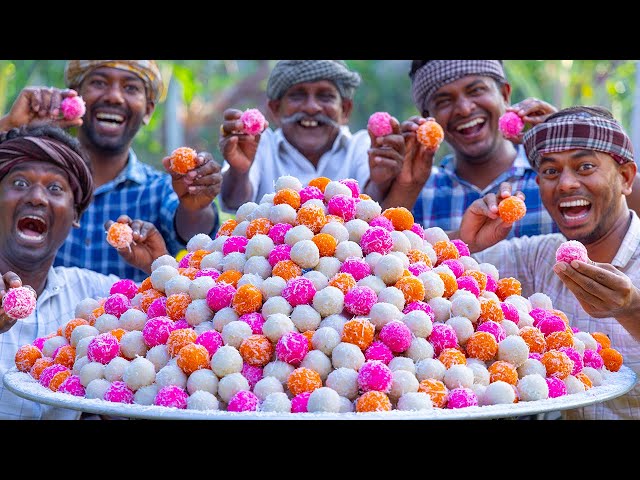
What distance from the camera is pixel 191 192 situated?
3096 mm

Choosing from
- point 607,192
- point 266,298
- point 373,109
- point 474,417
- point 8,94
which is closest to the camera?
point 474,417

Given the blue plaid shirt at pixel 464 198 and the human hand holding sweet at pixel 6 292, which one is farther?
the blue plaid shirt at pixel 464 198

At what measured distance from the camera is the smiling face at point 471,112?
3508 mm

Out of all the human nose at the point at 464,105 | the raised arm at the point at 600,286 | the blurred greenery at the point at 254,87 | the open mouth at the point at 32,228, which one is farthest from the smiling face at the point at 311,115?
the blurred greenery at the point at 254,87

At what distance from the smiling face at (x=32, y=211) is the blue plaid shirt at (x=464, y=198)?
5.28 feet

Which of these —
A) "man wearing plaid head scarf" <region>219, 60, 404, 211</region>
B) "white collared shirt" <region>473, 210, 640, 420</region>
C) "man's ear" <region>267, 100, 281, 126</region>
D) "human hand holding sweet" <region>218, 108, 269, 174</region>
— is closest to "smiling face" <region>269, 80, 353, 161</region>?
"man wearing plaid head scarf" <region>219, 60, 404, 211</region>

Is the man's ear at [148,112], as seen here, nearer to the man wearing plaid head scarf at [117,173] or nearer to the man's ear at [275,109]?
the man wearing plaid head scarf at [117,173]

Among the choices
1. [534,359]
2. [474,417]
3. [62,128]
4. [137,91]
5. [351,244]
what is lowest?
[474,417]

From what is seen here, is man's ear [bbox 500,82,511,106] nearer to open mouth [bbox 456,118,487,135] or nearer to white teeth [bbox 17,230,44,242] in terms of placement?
open mouth [bbox 456,118,487,135]

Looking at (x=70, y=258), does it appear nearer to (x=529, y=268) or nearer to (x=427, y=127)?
(x=427, y=127)

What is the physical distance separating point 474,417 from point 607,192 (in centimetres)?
134

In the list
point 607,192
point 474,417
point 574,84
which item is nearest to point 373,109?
point 574,84

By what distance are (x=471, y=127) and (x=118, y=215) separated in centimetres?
172

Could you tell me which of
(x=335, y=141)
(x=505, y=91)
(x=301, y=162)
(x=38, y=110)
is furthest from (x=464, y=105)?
(x=38, y=110)
